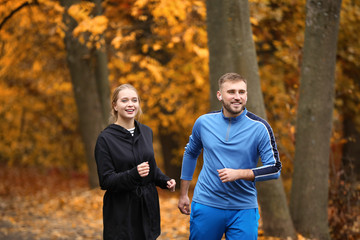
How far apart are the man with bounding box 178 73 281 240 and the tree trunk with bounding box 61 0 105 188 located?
733 cm

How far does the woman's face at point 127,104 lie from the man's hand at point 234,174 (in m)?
0.95

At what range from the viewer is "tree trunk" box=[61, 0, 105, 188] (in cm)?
1088

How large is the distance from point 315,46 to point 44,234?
522 centimetres

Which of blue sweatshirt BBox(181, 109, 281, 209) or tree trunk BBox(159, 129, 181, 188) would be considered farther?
tree trunk BBox(159, 129, 181, 188)

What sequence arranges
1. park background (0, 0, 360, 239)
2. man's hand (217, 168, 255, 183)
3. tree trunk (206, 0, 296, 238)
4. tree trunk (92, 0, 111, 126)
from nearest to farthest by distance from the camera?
man's hand (217, 168, 255, 183)
tree trunk (206, 0, 296, 238)
park background (0, 0, 360, 239)
tree trunk (92, 0, 111, 126)

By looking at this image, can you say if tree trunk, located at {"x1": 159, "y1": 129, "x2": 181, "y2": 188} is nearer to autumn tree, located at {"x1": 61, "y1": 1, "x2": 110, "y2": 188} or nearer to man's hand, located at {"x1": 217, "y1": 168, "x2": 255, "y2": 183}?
autumn tree, located at {"x1": 61, "y1": 1, "x2": 110, "y2": 188}

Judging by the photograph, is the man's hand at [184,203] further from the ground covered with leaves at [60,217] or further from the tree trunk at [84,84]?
the tree trunk at [84,84]

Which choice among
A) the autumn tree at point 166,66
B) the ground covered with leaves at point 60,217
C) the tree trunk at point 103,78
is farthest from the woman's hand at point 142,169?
the tree trunk at point 103,78

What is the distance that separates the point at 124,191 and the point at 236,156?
0.98 m

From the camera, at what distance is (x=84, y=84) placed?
1108 cm

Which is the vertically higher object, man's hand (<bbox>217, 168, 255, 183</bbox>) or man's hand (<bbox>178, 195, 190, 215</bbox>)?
man's hand (<bbox>217, 168, 255, 183</bbox>)

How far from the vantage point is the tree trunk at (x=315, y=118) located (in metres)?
6.71

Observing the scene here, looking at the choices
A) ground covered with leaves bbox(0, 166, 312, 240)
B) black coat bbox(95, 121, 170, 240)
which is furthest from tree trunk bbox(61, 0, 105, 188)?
black coat bbox(95, 121, 170, 240)

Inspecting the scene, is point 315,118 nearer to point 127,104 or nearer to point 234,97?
point 234,97
